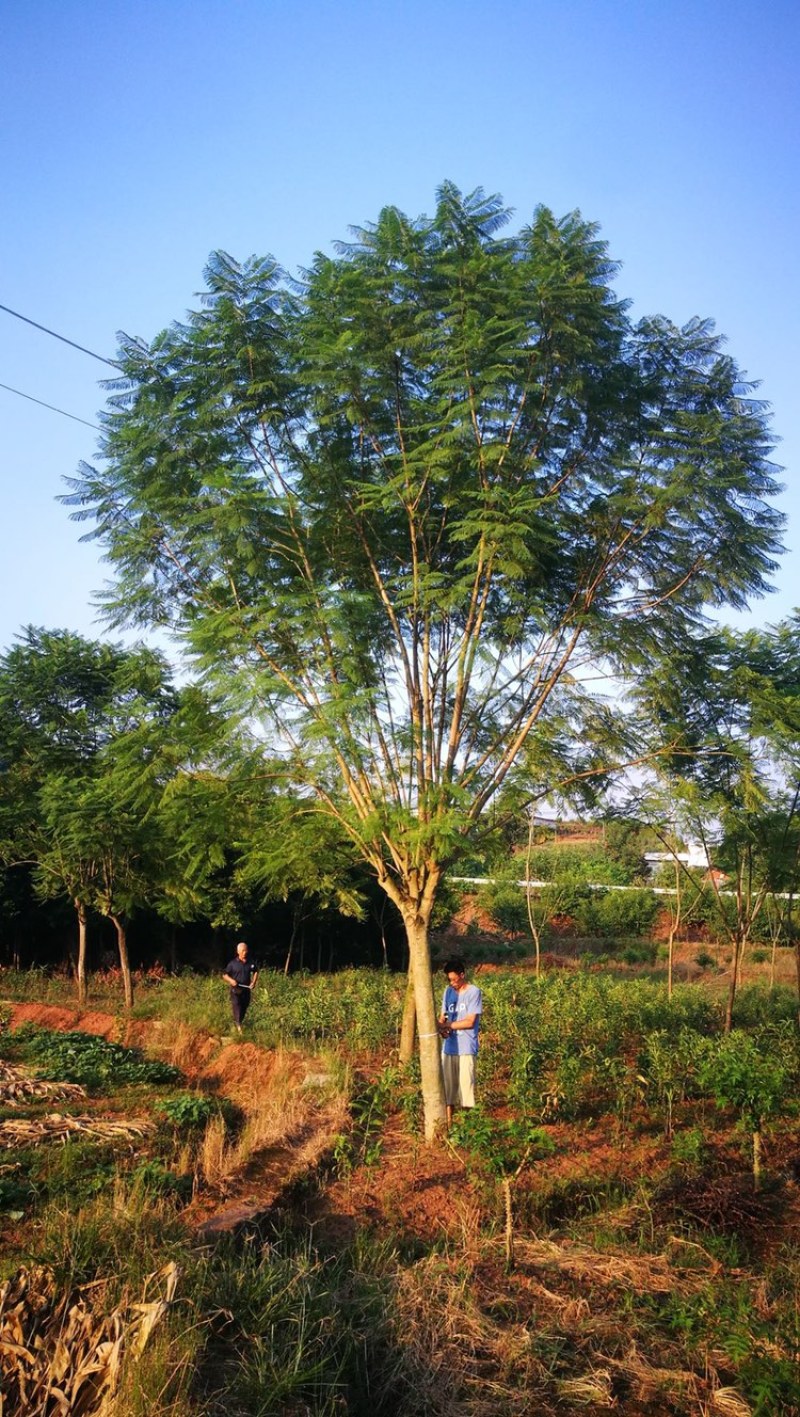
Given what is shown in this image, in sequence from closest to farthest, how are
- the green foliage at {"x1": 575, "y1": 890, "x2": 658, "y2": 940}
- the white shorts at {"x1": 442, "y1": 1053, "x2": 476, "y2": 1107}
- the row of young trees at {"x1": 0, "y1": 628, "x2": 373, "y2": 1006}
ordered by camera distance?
the white shorts at {"x1": 442, "y1": 1053, "x2": 476, "y2": 1107}
the row of young trees at {"x1": 0, "y1": 628, "x2": 373, "y2": 1006}
the green foliage at {"x1": 575, "y1": 890, "x2": 658, "y2": 940}

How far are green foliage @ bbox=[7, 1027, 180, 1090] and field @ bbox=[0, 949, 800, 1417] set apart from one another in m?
0.04

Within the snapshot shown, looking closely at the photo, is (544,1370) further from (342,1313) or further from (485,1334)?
(342,1313)

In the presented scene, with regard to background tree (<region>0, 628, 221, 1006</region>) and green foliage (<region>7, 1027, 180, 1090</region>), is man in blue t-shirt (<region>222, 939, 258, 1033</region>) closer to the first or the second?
green foliage (<region>7, 1027, 180, 1090</region>)

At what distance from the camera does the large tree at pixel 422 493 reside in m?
8.22

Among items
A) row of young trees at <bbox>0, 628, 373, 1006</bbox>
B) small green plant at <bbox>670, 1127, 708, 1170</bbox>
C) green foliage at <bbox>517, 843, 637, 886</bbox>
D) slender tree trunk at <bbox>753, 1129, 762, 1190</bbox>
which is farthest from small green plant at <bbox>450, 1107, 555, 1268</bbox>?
green foliage at <bbox>517, 843, 637, 886</bbox>

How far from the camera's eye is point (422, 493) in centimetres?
866

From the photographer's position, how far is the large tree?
8219mm

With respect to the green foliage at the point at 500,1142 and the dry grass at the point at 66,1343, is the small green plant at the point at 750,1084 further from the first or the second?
the dry grass at the point at 66,1343

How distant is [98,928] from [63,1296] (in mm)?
20322

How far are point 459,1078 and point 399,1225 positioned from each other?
89.7 inches

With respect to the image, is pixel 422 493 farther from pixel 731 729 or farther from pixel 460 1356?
pixel 460 1356

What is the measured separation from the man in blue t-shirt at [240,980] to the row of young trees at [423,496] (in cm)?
433

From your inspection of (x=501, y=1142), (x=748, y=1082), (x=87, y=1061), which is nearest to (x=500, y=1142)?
(x=501, y=1142)

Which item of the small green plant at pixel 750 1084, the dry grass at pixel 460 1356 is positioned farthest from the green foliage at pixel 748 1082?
the dry grass at pixel 460 1356
